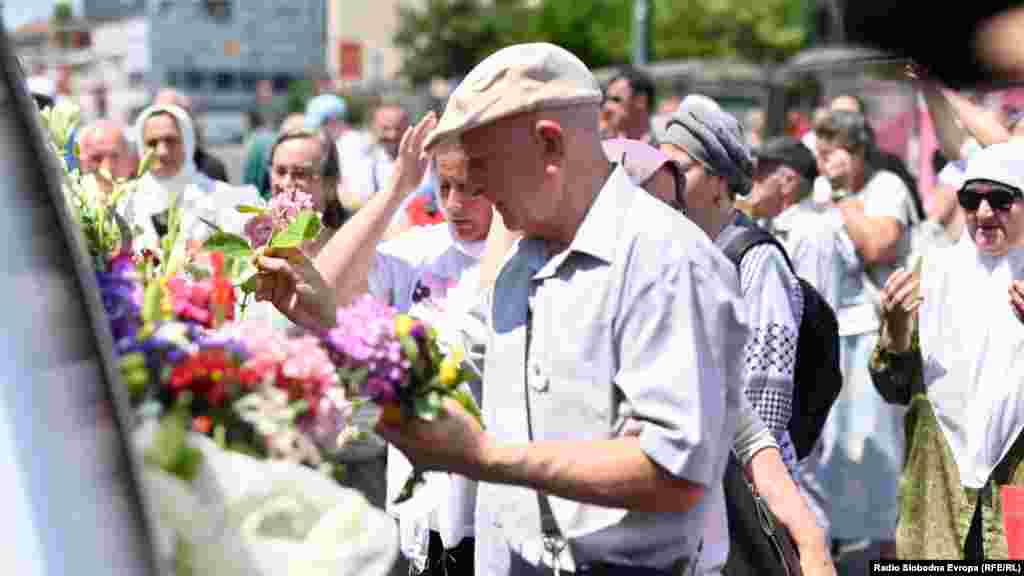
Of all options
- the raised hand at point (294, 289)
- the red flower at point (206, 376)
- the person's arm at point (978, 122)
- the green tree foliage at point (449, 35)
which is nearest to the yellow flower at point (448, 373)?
the red flower at point (206, 376)

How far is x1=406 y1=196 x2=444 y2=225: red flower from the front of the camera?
566 centimetres

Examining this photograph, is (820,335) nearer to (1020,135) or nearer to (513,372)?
(1020,135)

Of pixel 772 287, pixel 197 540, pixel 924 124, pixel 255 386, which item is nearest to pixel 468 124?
pixel 255 386

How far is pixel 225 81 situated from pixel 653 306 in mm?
73412

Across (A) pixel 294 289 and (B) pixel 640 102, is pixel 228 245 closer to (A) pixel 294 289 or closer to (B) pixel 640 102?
(A) pixel 294 289

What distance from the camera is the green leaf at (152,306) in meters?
2.23

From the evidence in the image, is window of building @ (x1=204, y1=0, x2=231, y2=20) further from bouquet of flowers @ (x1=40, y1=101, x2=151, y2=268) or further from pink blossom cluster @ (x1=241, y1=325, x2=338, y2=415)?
pink blossom cluster @ (x1=241, y1=325, x2=338, y2=415)

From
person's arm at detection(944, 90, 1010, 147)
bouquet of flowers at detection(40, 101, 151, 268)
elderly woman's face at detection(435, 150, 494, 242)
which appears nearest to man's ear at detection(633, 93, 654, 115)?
person's arm at detection(944, 90, 1010, 147)

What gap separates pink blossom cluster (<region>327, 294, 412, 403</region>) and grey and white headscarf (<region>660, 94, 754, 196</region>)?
250cm

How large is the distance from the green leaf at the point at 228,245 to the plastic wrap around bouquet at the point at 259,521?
0.92m

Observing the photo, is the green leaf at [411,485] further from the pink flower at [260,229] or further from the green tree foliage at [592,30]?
the green tree foliage at [592,30]

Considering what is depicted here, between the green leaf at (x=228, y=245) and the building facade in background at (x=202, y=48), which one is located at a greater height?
the green leaf at (x=228, y=245)

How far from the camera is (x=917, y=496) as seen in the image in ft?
17.6

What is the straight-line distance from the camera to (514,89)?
265 centimetres
